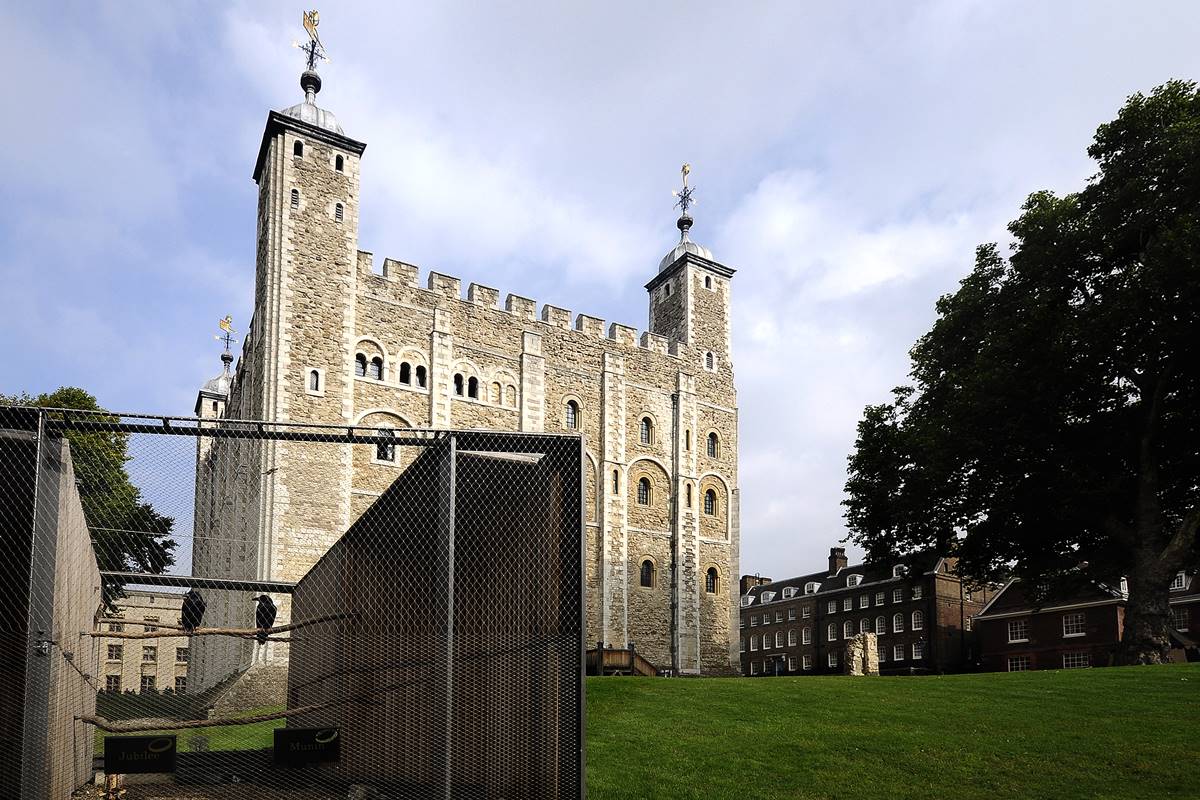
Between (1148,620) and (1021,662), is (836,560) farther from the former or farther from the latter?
(1148,620)

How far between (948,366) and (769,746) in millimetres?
19842

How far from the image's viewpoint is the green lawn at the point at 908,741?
10328 millimetres

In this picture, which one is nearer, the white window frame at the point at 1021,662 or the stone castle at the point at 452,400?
the stone castle at the point at 452,400

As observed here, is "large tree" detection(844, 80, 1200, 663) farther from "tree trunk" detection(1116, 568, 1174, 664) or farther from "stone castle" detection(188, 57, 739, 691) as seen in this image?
"stone castle" detection(188, 57, 739, 691)

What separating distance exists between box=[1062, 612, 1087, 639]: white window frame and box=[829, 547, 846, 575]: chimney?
853 inches

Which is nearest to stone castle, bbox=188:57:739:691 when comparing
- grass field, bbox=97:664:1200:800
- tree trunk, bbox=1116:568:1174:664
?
grass field, bbox=97:664:1200:800

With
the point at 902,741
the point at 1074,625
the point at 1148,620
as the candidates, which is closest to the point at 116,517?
the point at 902,741

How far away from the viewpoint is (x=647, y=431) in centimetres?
3950

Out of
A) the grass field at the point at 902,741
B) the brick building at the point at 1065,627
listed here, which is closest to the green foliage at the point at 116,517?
the grass field at the point at 902,741

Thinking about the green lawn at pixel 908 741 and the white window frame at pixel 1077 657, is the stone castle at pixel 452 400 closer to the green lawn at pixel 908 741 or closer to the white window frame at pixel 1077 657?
the green lawn at pixel 908 741

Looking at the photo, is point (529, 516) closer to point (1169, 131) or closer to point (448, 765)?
point (448, 765)

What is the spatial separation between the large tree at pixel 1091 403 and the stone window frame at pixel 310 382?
18.6 metres

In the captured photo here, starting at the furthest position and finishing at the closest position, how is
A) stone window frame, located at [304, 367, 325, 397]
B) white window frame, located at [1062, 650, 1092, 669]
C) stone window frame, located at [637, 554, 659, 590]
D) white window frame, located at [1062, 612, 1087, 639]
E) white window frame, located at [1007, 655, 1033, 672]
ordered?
white window frame, located at [1007, 655, 1033, 672] → white window frame, located at [1062, 612, 1087, 639] → white window frame, located at [1062, 650, 1092, 669] → stone window frame, located at [637, 554, 659, 590] → stone window frame, located at [304, 367, 325, 397]

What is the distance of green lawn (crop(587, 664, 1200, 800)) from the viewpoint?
10.3 m
